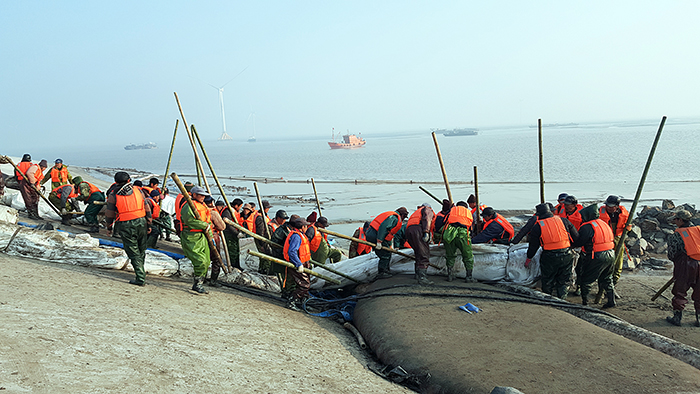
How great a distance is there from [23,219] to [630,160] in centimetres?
5722

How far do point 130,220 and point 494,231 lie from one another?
19.6ft

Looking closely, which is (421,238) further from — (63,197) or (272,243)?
(63,197)

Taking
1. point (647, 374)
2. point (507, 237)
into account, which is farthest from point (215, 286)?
point (647, 374)

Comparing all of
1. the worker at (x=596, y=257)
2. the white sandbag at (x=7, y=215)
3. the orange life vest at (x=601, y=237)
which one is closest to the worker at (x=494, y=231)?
the worker at (x=596, y=257)

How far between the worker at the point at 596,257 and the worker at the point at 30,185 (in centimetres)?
1190

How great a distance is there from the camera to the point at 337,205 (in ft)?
87.3

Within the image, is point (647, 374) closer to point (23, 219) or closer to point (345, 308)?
point (345, 308)

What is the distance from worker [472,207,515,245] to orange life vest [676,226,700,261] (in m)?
2.62

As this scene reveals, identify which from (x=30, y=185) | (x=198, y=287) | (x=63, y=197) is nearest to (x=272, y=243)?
(x=198, y=287)

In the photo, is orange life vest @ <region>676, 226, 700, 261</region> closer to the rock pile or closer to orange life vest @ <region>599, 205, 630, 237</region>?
orange life vest @ <region>599, 205, 630, 237</region>

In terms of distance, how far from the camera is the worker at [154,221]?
8.52m

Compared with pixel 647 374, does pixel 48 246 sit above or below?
above

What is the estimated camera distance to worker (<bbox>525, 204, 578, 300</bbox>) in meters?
7.09

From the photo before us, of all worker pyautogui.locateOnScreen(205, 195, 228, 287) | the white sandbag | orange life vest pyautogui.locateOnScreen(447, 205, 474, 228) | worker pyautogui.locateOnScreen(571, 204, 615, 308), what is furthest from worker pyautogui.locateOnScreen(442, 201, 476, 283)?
the white sandbag
